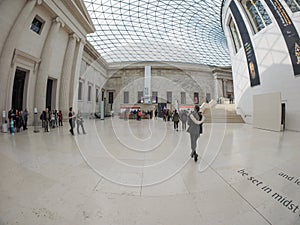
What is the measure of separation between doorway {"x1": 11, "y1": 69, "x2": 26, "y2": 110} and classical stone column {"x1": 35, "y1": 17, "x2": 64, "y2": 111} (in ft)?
3.95

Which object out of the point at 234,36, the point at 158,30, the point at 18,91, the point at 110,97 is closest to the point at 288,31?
the point at 234,36

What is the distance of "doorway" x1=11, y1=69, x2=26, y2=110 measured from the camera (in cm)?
1513

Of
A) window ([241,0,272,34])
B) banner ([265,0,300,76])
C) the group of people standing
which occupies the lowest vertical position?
the group of people standing

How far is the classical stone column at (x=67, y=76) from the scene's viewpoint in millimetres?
19500

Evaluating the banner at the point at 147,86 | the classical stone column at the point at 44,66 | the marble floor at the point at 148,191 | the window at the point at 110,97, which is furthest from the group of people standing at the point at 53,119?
the window at the point at 110,97

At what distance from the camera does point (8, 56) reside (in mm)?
12281

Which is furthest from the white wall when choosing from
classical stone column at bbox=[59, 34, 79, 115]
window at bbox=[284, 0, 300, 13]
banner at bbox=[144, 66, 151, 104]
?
banner at bbox=[144, 66, 151, 104]

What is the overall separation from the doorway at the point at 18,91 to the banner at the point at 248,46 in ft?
79.0

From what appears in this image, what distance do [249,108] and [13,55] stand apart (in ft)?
81.5

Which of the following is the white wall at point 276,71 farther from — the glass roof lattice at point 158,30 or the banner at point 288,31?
the glass roof lattice at point 158,30

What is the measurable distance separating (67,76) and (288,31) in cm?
2263

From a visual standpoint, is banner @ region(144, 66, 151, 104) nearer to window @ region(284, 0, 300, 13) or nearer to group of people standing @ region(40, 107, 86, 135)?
group of people standing @ region(40, 107, 86, 135)

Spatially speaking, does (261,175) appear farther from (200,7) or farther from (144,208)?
(200,7)

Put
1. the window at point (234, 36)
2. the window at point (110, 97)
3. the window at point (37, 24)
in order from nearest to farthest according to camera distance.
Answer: the window at point (37, 24) → the window at point (234, 36) → the window at point (110, 97)
